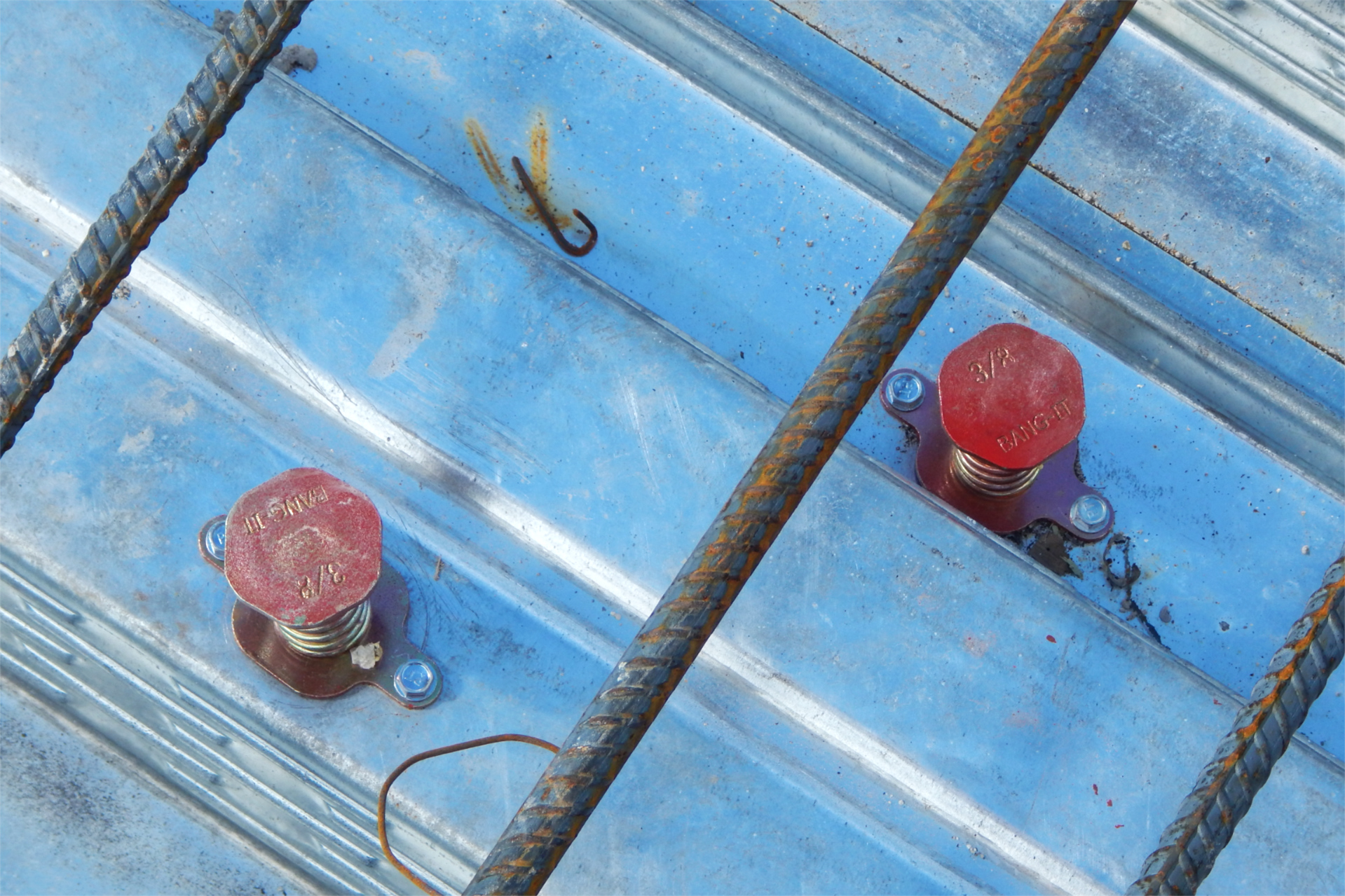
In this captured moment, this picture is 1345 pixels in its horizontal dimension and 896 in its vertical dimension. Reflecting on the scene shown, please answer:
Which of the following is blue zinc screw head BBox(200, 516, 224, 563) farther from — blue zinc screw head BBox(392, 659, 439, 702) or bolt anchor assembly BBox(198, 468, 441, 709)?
blue zinc screw head BBox(392, 659, 439, 702)

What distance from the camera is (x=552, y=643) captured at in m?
1.75

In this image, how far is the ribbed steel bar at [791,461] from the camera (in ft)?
3.68

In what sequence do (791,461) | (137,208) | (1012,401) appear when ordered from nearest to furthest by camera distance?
(791,461), (137,208), (1012,401)

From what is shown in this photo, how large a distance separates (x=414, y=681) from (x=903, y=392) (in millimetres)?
867

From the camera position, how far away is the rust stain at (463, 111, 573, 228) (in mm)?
2004

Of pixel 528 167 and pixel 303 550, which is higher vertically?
pixel 528 167

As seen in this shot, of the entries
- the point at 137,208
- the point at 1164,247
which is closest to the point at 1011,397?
the point at 1164,247

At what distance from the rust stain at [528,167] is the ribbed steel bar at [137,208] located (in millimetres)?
650

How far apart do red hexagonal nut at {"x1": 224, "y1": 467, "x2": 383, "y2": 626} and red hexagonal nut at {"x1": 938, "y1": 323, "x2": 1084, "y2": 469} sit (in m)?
0.78

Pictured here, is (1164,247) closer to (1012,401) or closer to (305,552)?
(1012,401)

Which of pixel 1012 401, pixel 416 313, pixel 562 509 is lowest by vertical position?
pixel 562 509

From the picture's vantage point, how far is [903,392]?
6.23 feet

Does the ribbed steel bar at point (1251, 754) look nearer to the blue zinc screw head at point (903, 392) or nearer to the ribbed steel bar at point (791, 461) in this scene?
the ribbed steel bar at point (791, 461)

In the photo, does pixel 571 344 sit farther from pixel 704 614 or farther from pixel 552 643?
pixel 704 614
